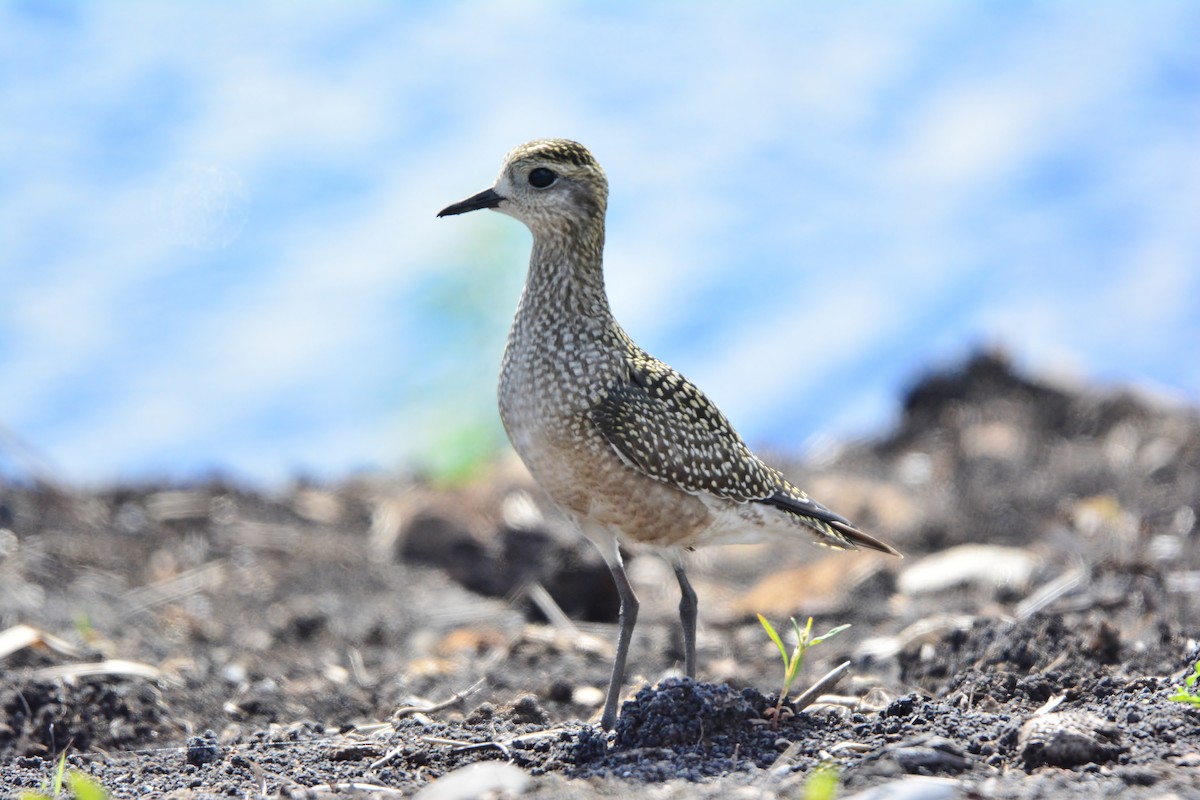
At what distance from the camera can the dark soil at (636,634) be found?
4.00m

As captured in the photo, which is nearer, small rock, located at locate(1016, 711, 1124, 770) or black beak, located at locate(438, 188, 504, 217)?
small rock, located at locate(1016, 711, 1124, 770)

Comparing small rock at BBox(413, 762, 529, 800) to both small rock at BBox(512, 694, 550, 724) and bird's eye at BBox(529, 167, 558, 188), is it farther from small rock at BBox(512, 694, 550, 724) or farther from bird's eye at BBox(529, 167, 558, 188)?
bird's eye at BBox(529, 167, 558, 188)

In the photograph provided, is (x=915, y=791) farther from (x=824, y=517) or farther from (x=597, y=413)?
(x=824, y=517)

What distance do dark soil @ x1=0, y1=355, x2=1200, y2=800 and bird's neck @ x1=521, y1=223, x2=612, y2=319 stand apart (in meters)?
1.56

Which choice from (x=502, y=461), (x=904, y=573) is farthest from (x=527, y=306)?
(x=502, y=461)

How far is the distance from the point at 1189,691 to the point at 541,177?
2.95m

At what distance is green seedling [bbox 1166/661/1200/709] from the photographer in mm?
3857

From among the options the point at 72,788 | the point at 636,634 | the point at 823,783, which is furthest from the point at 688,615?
the point at 72,788

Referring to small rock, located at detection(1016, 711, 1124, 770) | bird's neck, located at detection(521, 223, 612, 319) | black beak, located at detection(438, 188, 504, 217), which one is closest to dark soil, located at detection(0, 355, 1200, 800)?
small rock, located at detection(1016, 711, 1124, 770)

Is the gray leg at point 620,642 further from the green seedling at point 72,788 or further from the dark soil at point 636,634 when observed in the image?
the green seedling at point 72,788

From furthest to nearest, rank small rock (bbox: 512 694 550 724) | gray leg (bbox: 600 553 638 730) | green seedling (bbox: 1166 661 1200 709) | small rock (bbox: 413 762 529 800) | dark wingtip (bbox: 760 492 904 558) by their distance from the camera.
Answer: dark wingtip (bbox: 760 492 904 558) < small rock (bbox: 512 694 550 724) < gray leg (bbox: 600 553 638 730) < green seedling (bbox: 1166 661 1200 709) < small rock (bbox: 413 762 529 800)

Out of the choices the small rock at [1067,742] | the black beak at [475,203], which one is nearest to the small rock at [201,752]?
the black beak at [475,203]

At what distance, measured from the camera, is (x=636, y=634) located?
7.36 meters

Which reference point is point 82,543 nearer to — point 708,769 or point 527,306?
point 527,306
